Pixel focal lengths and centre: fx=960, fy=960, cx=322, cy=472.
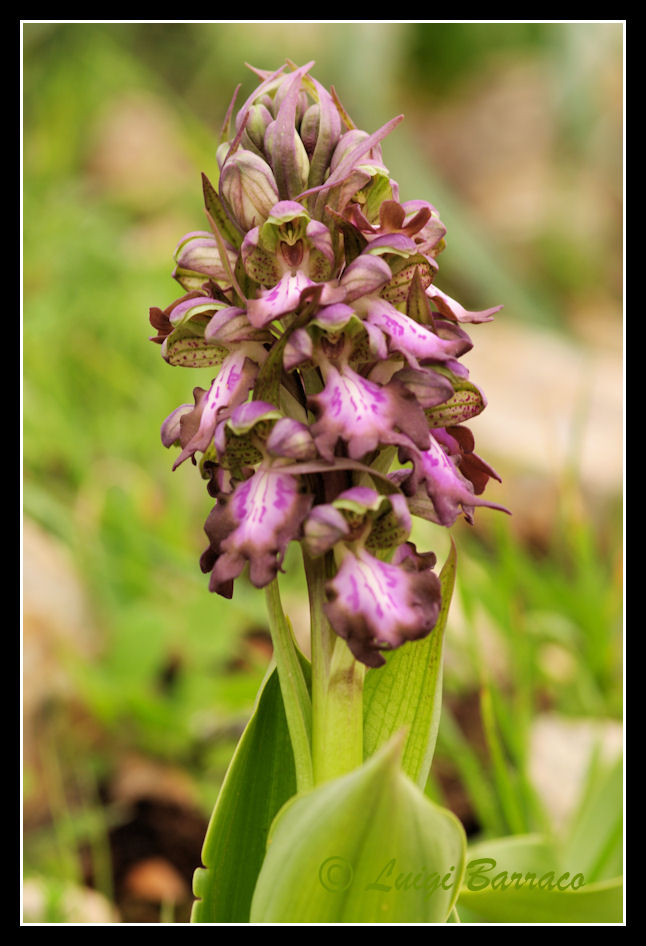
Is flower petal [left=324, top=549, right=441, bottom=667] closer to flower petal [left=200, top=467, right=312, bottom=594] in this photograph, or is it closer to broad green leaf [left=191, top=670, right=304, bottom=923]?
flower petal [left=200, top=467, right=312, bottom=594]

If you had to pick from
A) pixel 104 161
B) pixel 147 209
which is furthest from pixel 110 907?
pixel 104 161

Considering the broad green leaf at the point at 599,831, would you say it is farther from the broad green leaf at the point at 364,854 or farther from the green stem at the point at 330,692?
the green stem at the point at 330,692

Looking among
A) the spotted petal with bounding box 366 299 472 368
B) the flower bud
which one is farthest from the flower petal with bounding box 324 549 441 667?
the flower bud

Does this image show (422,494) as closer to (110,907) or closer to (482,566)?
(110,907)

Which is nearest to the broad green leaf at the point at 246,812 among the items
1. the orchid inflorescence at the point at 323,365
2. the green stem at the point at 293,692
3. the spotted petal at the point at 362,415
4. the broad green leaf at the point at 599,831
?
the green stem at the point at 293,692

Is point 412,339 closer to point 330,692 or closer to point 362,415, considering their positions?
point 362,415

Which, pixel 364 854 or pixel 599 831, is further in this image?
pixel 599 831

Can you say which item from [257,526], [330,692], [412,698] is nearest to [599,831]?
[412,698]
